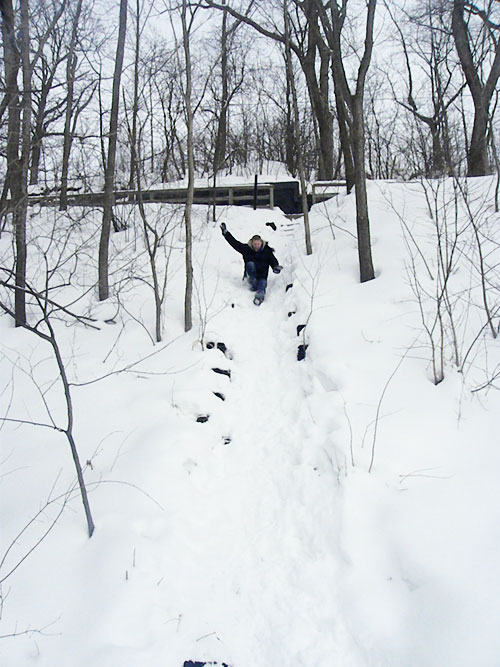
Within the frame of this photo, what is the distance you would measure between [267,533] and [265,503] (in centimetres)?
27

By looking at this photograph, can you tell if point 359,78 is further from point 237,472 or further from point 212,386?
point 237,472

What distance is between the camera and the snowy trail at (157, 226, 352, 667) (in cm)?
197

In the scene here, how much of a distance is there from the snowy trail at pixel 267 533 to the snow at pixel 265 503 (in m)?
0.01

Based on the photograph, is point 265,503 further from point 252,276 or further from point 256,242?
point 256,242

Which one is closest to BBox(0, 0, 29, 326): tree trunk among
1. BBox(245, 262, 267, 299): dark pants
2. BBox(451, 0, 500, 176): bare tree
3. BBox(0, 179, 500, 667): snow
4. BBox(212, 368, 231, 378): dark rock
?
BBox(0, 179, 500, 667): snow

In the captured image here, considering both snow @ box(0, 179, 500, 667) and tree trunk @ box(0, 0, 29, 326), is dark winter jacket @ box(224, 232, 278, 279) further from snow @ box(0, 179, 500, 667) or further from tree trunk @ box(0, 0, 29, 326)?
tree trunk @ box(0, 0, 29, 326)

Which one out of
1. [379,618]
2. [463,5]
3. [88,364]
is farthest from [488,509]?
[463,5]

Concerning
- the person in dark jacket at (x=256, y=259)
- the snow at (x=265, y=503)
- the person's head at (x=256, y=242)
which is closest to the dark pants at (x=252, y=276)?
the person in dark jacket at (x=256, y=259)

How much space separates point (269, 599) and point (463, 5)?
531 inches

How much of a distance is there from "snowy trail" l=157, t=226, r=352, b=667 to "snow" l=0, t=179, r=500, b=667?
12 millimetres

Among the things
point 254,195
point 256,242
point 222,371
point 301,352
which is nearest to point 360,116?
point 256,242

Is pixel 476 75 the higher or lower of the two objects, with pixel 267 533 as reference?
higher

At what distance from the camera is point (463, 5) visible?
9.73 meters

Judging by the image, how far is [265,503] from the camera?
2844 mm
